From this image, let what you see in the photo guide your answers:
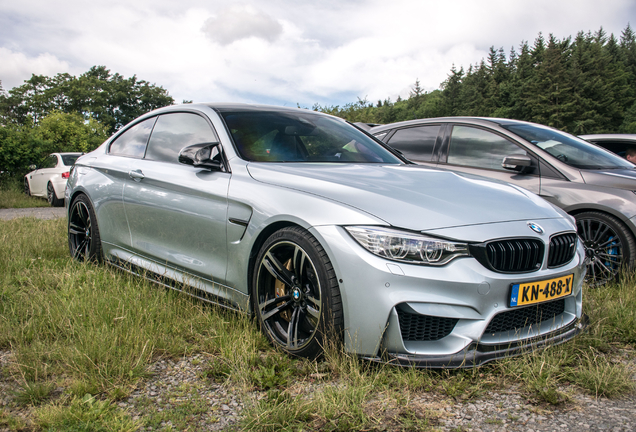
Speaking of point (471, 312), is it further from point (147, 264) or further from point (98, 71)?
point (98, 71)

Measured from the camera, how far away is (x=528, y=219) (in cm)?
273

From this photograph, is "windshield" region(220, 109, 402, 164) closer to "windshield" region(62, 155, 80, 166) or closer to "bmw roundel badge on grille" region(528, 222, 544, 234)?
"bmw roundel badge on grille" region(528, 222, 544, 234)

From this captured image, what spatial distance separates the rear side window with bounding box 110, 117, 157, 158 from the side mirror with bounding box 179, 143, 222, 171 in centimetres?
112

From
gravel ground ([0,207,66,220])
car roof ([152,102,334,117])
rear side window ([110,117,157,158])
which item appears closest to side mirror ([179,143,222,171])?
car roof ([152,102,334,117])

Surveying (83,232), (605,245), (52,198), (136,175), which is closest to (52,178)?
(52,198)

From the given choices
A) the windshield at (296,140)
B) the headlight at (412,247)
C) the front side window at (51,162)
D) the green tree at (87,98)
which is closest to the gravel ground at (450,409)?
the headlight at (412,247)

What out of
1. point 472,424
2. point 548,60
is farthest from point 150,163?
point 548,60

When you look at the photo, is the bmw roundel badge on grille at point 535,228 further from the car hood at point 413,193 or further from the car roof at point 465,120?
the car roof at point 465,120

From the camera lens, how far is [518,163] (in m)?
4.60

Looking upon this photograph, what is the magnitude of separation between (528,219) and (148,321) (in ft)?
7.50

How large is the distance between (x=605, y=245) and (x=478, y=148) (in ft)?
5.13

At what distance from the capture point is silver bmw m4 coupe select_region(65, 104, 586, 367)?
2.38m

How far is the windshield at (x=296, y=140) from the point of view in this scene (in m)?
3.48

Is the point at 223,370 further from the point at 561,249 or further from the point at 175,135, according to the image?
the point at 175,135
